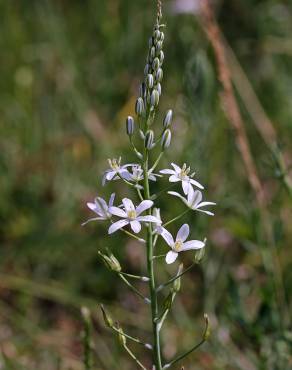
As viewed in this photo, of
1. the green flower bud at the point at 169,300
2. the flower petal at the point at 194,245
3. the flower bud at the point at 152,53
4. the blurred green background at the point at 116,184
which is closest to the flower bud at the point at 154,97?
the flower bud at the point at 152,53

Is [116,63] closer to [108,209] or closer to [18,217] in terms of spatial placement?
[18,217]

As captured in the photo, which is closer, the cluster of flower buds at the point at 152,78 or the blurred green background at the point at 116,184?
the cluster of flower buds at the point at 152,78

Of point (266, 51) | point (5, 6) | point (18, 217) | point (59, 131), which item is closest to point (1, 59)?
point (5, 6)

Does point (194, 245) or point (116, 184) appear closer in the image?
point (194, 245)

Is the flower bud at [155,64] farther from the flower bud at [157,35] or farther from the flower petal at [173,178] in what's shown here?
the flower petal at [173,178]

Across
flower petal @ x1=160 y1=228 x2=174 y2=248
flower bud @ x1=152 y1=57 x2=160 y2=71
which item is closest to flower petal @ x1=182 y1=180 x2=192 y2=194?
flower petal @ x1=160 y1=228 x2=174 y2=248

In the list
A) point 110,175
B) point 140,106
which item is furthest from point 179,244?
point 140,106

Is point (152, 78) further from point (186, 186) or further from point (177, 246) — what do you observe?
point (177, 246)

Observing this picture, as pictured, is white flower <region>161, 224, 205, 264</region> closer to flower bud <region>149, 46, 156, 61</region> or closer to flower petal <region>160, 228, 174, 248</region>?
flower petal <region>160, 228, 174, 248</region>
